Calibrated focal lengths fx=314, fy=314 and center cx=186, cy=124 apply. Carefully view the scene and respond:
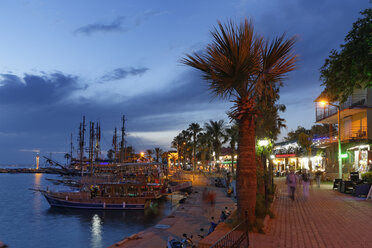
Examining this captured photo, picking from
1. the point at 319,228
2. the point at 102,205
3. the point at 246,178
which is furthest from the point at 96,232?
the point at 246,178

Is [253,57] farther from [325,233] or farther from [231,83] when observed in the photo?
[325,233]

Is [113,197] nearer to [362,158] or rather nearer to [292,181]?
[292,181]

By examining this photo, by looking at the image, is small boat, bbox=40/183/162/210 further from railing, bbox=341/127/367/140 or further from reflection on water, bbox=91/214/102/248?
railing, bbox=341/127/367/140

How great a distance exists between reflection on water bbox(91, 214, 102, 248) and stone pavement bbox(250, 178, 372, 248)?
16.9 m

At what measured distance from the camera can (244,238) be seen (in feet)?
25.9

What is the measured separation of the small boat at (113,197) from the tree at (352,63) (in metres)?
30.1

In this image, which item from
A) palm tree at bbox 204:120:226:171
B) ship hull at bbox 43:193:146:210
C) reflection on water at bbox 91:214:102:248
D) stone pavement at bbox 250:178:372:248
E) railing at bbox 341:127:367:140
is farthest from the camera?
palm tree at bbox 204:120:226:171

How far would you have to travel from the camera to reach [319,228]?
10367 millimetres

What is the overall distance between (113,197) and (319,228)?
32.0m

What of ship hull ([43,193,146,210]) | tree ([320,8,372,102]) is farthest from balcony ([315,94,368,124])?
ship hull ([43,193,146,210])

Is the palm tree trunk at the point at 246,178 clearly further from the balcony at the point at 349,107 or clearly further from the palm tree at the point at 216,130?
the palm tree at the point at 216,130

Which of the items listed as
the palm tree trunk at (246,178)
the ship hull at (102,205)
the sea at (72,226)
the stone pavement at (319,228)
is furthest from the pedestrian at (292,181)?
the ship hull at (102,205)

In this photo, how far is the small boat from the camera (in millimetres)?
38656

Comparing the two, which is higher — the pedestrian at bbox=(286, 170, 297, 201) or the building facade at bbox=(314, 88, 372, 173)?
the building facade at bbox=(314, 88, 372, 173)
